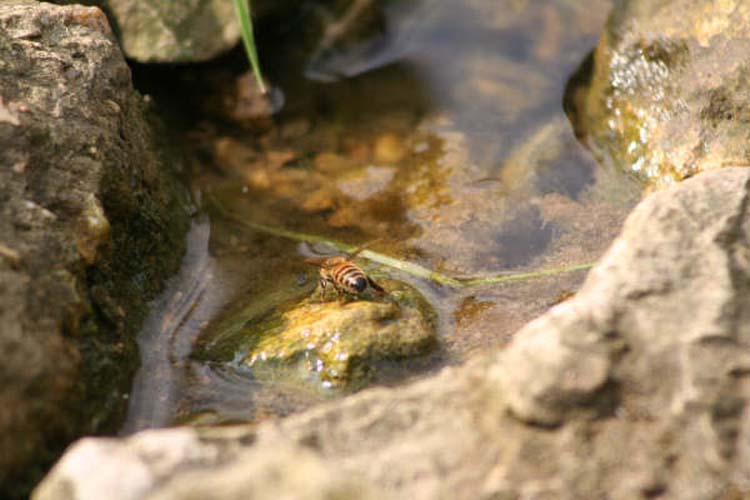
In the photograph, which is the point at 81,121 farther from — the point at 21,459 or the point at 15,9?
the point at 21,459

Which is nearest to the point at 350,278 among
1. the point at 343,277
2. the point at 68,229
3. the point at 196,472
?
the point at 343,277

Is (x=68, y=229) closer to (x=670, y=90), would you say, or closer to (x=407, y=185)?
(x=407, y=185)

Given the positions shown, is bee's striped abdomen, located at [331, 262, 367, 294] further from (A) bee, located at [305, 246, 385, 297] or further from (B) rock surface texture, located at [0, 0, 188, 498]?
(B) rock surface texture, located at [0, 0, 188, 498]

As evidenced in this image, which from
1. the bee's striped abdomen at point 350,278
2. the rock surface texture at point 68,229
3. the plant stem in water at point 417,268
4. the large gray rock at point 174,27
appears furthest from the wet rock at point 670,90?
the rock surface texture at point 68,229

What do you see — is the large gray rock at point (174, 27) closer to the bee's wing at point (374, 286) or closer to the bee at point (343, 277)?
the bee at point (343, 277)

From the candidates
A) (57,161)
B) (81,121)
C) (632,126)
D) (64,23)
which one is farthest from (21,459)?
(632,126)

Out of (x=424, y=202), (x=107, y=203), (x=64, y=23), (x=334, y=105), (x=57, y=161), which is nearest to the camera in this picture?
(x=57, y=161)

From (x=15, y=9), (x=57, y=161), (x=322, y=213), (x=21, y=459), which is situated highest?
(x=15, y=9)
